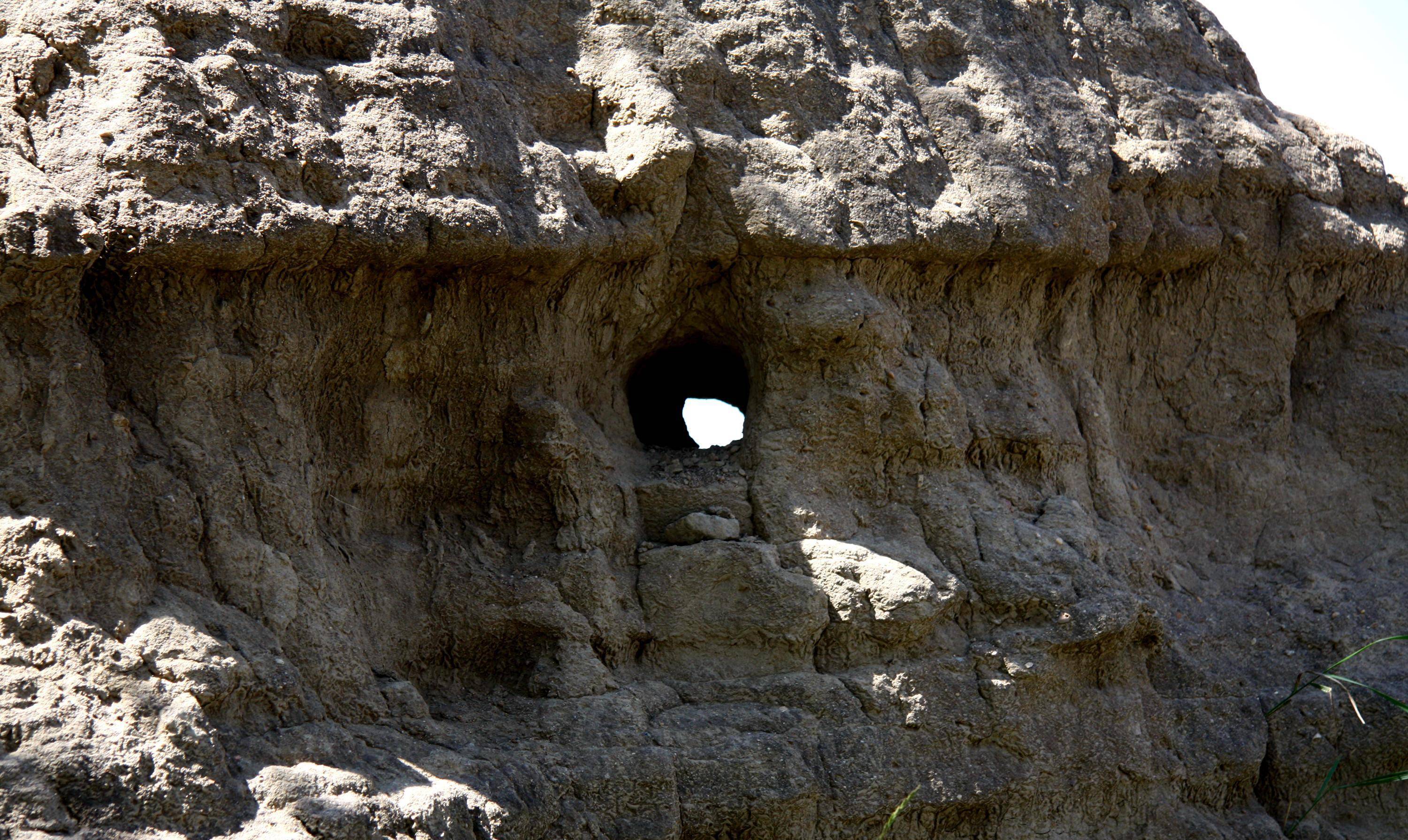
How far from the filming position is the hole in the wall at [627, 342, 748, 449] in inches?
215

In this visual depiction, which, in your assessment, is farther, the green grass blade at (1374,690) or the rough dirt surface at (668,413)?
the green grass blade at (1374,690)

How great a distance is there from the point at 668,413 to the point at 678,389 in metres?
0.12

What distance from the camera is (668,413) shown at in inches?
237

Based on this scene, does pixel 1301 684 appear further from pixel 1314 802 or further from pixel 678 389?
pixel 678 389

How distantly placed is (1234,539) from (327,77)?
413cm

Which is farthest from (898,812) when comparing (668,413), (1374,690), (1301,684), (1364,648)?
(668,413)

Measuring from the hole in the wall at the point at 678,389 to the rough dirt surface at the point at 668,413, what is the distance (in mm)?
130

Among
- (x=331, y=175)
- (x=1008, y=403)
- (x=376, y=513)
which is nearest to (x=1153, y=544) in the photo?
(x=1008, y=403)

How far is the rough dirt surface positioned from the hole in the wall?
0.43 feet

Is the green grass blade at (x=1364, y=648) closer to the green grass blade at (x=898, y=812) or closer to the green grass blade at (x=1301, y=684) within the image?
the green grass blade at (x=1301, y=684)

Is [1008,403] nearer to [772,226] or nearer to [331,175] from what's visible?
[772,226]

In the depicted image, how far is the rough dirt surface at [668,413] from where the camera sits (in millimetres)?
3350

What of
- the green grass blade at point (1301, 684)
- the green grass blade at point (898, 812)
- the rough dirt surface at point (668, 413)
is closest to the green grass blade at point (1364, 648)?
the green grass blade at point (1301, 684)

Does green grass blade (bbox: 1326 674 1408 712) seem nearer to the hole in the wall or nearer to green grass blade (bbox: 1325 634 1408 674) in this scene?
green grass blade (bbox: 1325 634 1408 674)
